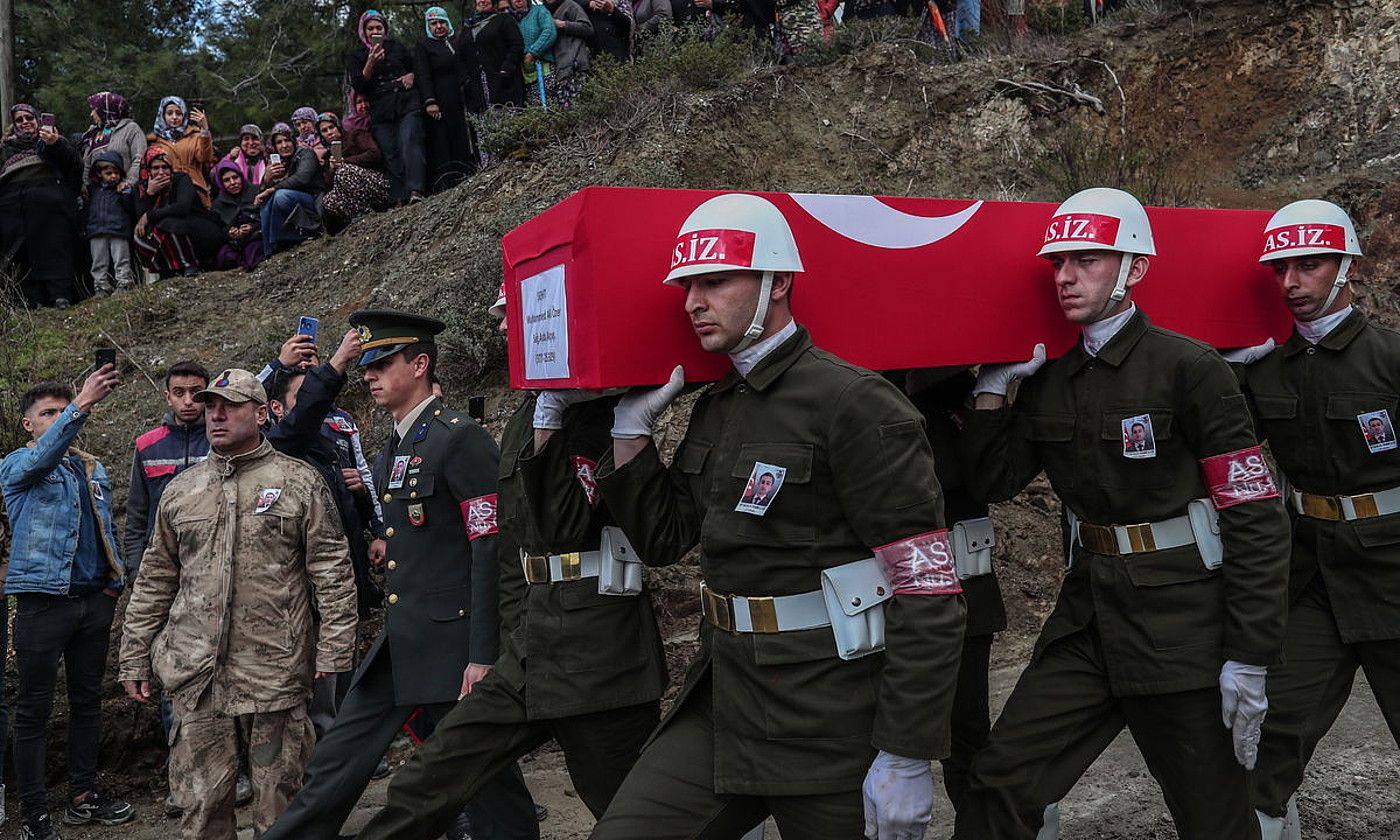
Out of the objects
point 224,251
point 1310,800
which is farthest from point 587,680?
point 224,251

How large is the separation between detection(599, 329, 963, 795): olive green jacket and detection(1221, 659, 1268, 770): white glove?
1113 mm

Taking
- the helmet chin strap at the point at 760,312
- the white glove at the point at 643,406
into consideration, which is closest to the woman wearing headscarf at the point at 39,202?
the white glove at the point at 643,406

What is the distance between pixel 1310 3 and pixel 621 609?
384 inches

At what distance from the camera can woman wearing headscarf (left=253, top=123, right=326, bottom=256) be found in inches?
443

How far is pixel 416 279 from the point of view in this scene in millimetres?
9289

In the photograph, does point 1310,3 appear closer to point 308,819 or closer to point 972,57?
point 972,57

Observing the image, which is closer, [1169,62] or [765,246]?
[765,246]

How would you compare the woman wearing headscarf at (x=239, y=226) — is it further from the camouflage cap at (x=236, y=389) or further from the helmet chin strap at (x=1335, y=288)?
the helmet chin strap at (x=1335, y=288)

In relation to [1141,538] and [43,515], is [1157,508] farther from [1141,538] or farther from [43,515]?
[43,515]

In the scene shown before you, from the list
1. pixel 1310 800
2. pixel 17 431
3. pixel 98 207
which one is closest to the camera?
pixel 1310 800

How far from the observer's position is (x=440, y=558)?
4410 mm

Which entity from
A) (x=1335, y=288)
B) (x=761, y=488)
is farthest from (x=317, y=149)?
(x=761, y=488)

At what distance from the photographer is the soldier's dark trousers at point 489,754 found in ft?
12.3

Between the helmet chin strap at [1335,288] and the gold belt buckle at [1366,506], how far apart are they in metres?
0.66
